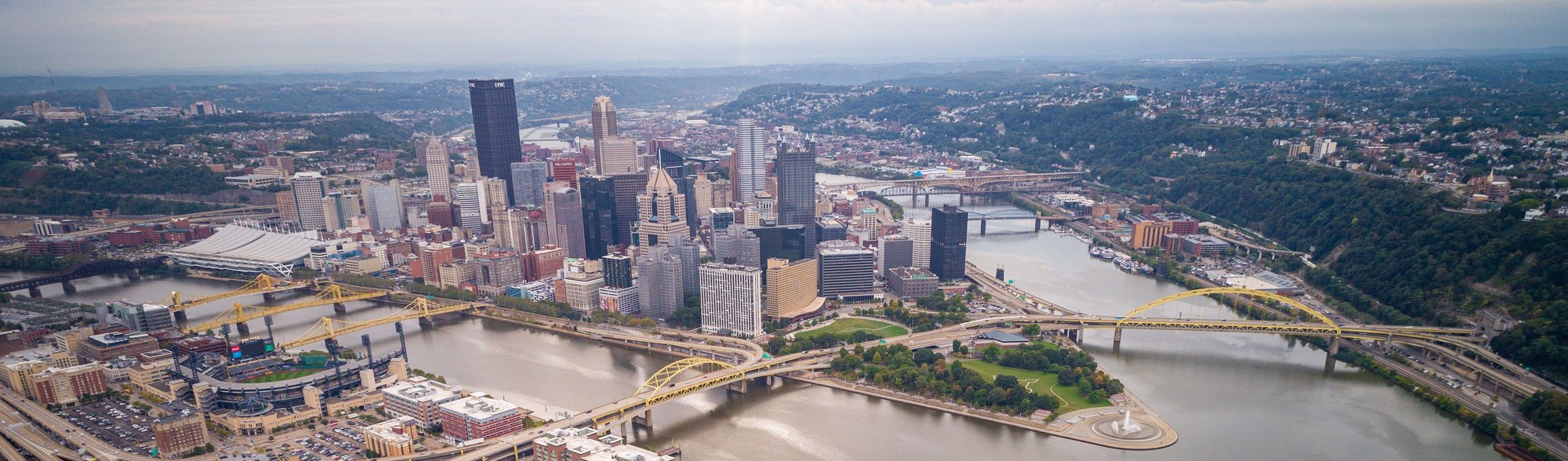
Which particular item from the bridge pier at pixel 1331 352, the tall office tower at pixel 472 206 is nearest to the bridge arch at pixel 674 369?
the bridge pier at pixel 1331 352

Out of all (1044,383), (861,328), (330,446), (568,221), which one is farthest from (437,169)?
(1044,383)

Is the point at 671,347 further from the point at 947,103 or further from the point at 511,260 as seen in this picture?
the point at 947,103

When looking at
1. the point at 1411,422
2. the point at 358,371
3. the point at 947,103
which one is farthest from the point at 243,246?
the point at 947,103

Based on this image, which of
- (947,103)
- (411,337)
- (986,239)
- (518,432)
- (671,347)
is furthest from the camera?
(947,103)

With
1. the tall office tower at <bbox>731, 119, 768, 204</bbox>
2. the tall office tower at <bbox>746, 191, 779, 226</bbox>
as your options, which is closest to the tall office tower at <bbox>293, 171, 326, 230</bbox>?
the tall office tower at <bbox>731, 119, 768, 204</bbox>

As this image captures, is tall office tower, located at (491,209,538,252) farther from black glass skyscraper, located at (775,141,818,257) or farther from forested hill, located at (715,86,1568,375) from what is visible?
forested hill, located at (715,86,1568,375)

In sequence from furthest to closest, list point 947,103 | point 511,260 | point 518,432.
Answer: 1. point 947,103
2. point 511,260
3. point 518,432
